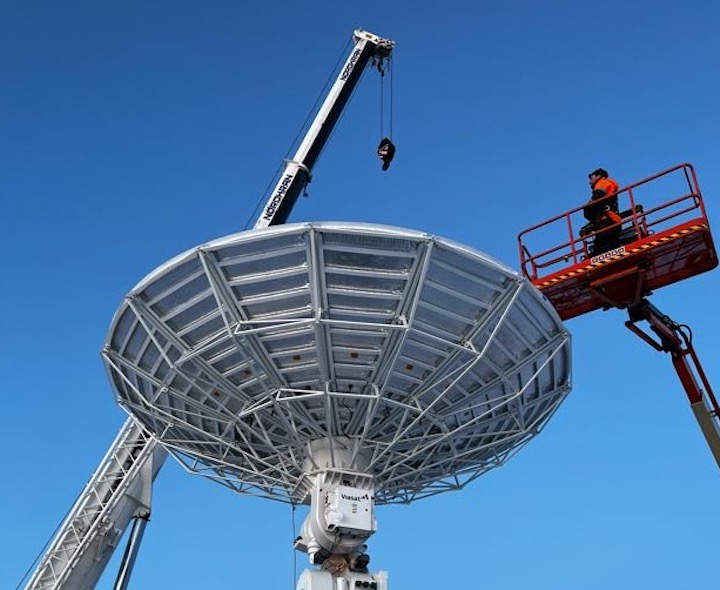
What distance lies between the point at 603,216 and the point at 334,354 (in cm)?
773

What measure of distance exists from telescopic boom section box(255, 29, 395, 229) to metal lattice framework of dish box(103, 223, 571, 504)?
998cm

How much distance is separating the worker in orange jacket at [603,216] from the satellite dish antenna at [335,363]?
2546mm

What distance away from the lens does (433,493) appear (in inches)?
989

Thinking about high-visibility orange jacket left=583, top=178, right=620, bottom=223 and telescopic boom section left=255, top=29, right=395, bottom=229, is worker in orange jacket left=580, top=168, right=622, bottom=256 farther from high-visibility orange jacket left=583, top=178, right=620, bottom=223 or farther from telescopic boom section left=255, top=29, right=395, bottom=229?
telescopic boom section left=255, top=29, right=395, bottom=229

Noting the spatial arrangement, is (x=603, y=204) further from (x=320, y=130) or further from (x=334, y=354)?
(x=320, y=130)

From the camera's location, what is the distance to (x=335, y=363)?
1964 centimetres

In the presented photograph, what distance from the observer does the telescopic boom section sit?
30.3 metres

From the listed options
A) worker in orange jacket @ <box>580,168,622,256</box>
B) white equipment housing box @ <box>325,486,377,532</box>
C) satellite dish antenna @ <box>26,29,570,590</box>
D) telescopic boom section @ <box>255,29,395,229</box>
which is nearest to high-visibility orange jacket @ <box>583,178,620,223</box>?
worker in orange jacket @ <box>580,168,622,256</box>

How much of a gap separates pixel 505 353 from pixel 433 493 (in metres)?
7.00

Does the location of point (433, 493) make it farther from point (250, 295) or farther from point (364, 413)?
point (250, 295)

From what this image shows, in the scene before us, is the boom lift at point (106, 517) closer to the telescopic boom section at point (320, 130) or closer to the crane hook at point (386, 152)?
the telescopic boom section at point (320, 130)

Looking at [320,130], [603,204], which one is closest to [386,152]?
[320,130]

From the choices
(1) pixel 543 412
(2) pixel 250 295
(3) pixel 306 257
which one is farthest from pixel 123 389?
(1) pixel 543 412

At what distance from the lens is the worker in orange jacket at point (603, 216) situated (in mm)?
20688
